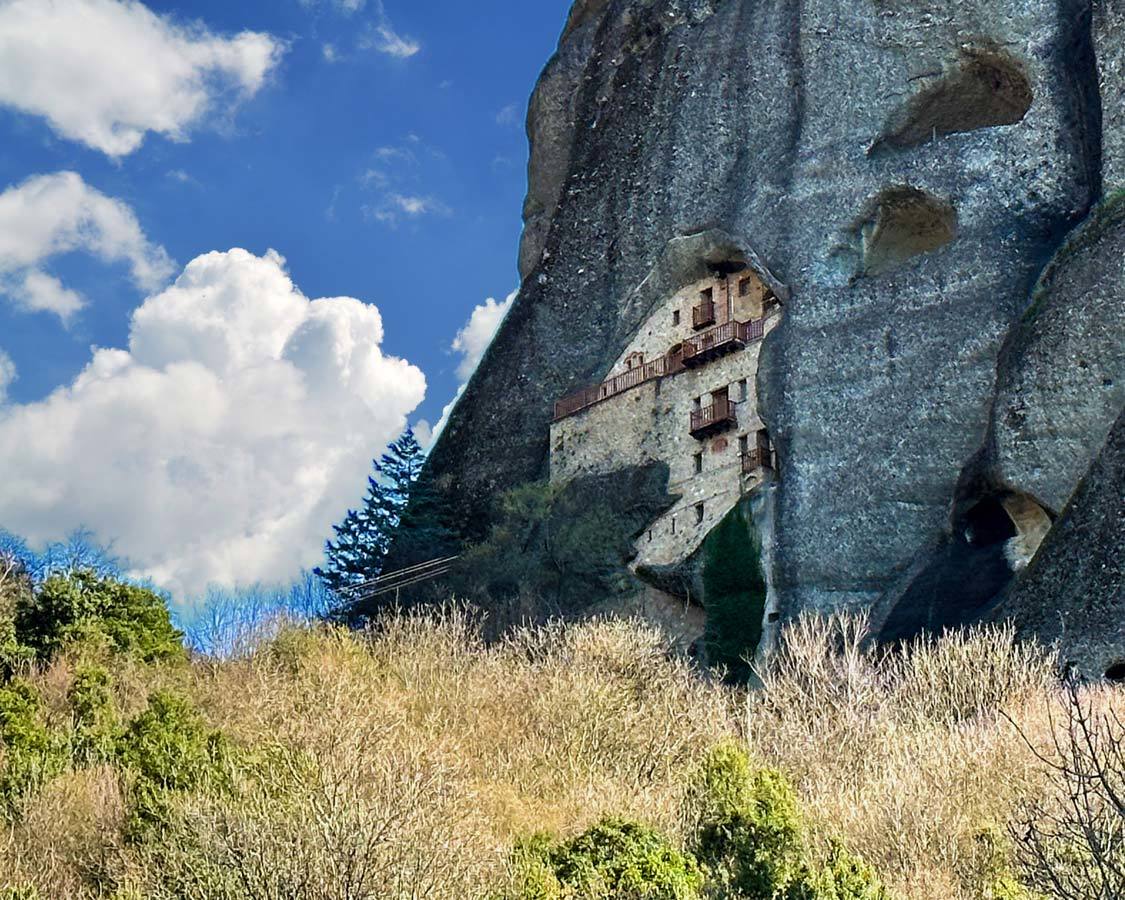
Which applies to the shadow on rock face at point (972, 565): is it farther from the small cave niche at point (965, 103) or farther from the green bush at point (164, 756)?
the green bush at point (164, 756)

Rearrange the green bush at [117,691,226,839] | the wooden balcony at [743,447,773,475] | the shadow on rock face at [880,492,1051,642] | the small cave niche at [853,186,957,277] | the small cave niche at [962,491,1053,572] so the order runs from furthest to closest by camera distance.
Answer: the wooden balcony at [743,447,773,475]
the small cave niche at [853,186,957,277]
the small cave niche at [962,491,1053,572]
the shadow on rock face at [880,492,1051,642]
the green bush at [117,691,226,839]

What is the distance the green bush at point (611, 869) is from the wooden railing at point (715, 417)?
923 inches

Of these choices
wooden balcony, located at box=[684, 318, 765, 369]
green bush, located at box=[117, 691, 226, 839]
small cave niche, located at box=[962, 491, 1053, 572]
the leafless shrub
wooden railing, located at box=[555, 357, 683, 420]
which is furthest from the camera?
wooden railing, located at box=[555, 357, 683, 420]

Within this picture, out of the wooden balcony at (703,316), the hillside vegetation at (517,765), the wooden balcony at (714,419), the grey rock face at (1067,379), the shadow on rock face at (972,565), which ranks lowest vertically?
the hillside vegetation at (517,765)

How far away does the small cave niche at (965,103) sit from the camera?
4059cm

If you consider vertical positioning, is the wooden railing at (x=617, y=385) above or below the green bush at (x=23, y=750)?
above

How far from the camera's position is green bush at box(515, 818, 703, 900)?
17.3 m

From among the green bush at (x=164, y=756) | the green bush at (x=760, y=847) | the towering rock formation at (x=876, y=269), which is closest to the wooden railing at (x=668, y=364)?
the towering rock formation at (x=876, y=269)

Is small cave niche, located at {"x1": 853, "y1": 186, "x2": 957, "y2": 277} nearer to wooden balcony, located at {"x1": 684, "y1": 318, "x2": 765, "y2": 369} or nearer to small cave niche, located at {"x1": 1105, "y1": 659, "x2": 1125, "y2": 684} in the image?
wooden balcony, located at {"x1": 684, "y1": 318, "x2": 765, "y2": 369}

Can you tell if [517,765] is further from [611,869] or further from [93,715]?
[93,715]

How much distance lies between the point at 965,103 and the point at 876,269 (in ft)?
19.6

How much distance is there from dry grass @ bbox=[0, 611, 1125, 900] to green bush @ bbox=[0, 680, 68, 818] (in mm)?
640

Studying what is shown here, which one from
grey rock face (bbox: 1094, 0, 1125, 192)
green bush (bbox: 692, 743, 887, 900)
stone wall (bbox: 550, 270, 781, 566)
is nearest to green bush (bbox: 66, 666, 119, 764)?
green bush (bbox: 692, 743, 887, 900)

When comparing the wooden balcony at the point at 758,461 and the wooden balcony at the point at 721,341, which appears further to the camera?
the wooden balcony at the point at 721,341
